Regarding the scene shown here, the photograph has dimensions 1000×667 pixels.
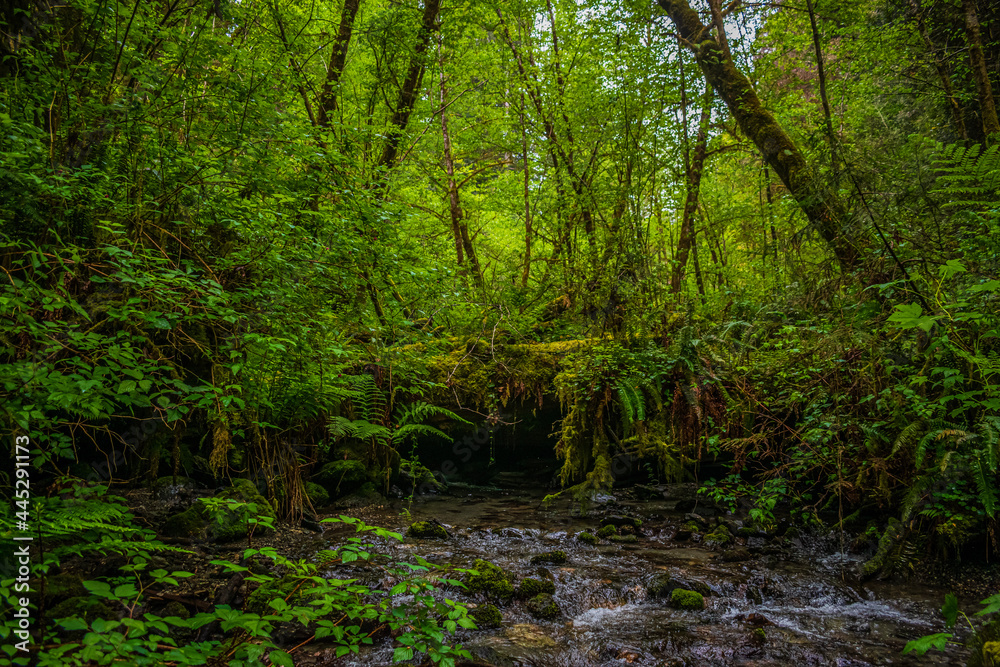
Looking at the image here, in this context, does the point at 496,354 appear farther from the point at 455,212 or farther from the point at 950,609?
the point at 950,609

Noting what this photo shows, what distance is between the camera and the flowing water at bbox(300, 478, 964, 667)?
353cm

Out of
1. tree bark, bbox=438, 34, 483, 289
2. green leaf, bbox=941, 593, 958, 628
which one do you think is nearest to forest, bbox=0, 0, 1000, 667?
green leaf, bbox=941, 593, 958, 628

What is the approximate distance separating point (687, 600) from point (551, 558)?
144cm

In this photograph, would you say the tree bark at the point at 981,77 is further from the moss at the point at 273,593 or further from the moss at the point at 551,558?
the moss at the point at 273,593

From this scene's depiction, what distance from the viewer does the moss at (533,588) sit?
4406 millimetres

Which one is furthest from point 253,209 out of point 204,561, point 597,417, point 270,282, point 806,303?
point 806,303

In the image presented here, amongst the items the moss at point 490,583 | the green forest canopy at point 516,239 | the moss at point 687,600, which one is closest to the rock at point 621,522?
the green forest canopy at point 516,239

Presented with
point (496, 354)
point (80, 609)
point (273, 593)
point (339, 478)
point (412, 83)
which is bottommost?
point (339, 478)

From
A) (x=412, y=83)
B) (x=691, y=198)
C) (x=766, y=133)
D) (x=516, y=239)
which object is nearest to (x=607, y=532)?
(x=766, y=133)

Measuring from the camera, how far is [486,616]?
12.8 ft

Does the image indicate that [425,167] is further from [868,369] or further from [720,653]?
[720,653]

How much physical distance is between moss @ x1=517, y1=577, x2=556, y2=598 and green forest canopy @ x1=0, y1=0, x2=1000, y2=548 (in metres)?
2.57

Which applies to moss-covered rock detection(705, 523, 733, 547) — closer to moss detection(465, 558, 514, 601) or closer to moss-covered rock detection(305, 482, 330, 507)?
moss detection(465, 558, 514, 601)

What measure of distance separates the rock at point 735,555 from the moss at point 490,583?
7.81 ft
